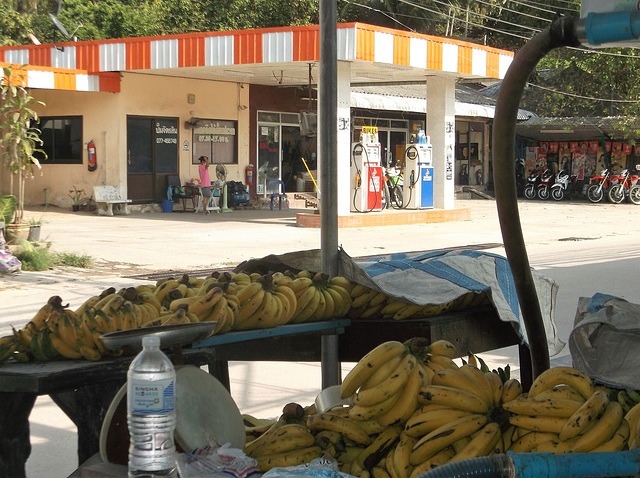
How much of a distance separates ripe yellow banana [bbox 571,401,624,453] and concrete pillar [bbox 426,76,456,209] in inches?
747

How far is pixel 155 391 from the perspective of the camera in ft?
7.75

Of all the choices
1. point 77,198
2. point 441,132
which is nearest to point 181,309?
point 441,132

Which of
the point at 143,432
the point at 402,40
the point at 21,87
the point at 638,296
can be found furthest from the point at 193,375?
the point at 402,40

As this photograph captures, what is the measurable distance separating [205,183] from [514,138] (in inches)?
747

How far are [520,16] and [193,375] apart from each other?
42572 millimetres

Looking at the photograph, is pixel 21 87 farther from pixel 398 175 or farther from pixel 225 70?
pixel 398 175

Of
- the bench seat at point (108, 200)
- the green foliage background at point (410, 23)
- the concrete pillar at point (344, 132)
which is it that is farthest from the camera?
the green foliage background at point (410, 23)

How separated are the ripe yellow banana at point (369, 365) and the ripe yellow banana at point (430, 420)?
13.0 inches

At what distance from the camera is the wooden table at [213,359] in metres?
3.14

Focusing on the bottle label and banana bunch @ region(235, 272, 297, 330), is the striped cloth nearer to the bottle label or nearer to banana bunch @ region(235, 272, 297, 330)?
banana bunch @ region(235, 272, 297, 330)

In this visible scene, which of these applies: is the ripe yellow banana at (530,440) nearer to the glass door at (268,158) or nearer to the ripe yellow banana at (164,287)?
the ripe yellow banana at (164,287)

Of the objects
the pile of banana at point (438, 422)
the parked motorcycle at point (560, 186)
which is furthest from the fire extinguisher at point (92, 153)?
the pile of banana at point (438, 422)

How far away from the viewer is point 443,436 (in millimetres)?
2832

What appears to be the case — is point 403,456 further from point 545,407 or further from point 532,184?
point 532,184
